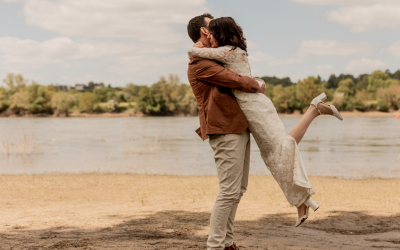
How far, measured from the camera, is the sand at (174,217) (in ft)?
13.2

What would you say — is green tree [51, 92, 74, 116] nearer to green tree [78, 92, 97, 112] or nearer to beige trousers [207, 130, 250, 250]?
green tree [78, 92, 97, 112]

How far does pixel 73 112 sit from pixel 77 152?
68013 millimetres

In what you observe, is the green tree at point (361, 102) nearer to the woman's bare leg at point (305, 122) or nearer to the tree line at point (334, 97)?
the tree line at point (334, 97)

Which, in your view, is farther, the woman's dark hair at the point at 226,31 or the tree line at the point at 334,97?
the tree line at the point at 334,97

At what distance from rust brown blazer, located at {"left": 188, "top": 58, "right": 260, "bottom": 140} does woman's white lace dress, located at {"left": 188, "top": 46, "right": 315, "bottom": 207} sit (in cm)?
6

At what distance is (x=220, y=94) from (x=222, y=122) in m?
0.21

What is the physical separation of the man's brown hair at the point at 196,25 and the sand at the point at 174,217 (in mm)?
1955

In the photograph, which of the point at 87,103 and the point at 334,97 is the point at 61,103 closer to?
the point at 87,103

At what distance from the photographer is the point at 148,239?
4086mm

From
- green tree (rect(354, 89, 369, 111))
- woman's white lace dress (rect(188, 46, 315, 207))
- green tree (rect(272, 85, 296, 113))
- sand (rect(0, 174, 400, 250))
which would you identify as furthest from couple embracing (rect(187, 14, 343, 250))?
green tree (rect(354, 89, 369, 111))

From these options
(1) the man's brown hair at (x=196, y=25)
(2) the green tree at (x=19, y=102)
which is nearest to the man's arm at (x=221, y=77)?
(1) the man's brown hair at (x=196, y=25)

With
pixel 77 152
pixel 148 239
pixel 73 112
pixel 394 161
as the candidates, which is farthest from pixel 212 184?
pixel 73 112

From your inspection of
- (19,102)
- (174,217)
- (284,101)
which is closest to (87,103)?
(19,102)

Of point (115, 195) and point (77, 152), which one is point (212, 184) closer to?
point (115, 195)
